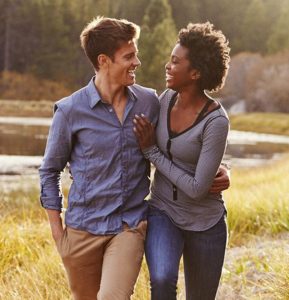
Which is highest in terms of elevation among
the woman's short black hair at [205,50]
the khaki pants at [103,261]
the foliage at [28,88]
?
the woman's short black hair at [205,50]

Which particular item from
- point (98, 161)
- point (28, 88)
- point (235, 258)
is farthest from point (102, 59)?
point (28, 88)

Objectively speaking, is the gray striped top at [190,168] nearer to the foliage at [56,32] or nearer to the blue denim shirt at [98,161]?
the blue denim shirt at [98,161]

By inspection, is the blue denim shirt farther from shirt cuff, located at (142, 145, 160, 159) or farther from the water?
the water

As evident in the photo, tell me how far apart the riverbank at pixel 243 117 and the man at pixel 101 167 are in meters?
31.8

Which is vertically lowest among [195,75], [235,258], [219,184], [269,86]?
[269,86]

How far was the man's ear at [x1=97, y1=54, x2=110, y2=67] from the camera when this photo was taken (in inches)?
129

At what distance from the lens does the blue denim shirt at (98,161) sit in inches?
127

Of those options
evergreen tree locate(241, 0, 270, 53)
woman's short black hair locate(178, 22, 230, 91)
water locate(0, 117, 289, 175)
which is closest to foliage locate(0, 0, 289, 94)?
evergreen tree locate(241, 0, 270, 53)

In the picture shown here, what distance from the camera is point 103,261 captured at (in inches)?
127

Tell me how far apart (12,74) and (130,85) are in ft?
161

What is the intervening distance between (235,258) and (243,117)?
32.8 meters

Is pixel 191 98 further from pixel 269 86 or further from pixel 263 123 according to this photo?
pixel 269 86

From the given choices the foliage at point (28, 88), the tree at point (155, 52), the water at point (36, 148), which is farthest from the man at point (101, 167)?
the foliage at point (28, 88)

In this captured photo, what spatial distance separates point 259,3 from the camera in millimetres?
62250
